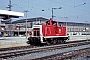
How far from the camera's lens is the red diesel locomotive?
82.8ft

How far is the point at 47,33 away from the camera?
2584cm

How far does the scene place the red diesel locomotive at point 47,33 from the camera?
2523cm

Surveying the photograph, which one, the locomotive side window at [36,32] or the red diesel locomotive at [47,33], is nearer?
the red diesel locomotive at [47,33]

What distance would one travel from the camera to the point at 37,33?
1017 inches

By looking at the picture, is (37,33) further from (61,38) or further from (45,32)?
(61,38)

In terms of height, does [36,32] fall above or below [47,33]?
above

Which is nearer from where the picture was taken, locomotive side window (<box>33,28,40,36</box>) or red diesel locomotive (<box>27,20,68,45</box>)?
red diesel locomotive (<box>27,20,68,45</box>)

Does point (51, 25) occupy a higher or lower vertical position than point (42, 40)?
higher

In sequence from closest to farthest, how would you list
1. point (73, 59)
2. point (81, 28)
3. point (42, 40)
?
point (73, 59) → point (42, 40) → point (81, 28)

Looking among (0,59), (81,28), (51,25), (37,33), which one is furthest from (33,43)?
Result: (81,28)

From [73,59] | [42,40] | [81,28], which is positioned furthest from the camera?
[81,28]

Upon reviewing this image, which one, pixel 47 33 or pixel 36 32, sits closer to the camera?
pixel 47 33

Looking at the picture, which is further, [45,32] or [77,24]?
[77,24]

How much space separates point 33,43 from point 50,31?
2.96 metres
